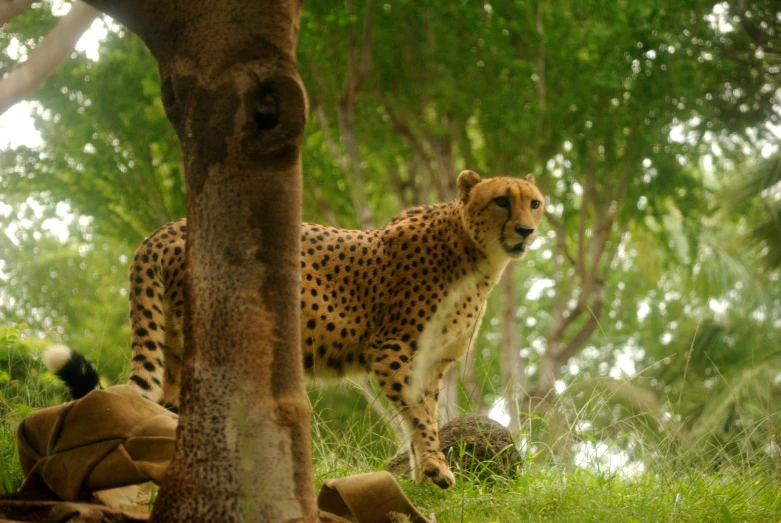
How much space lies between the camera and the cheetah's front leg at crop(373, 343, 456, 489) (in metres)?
4.02

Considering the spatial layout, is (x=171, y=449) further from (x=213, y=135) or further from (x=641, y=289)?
(x=641, y=289)

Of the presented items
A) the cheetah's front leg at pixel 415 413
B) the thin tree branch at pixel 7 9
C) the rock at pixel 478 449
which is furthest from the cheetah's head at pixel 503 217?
the thin tree branch at pixel 7 9

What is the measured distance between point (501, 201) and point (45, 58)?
2.44 meters

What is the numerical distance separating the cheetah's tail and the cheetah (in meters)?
0.82

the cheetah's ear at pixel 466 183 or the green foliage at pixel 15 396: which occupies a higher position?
the cheetah's ear at pixel 466 183

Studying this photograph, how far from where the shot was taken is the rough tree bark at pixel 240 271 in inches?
98.7

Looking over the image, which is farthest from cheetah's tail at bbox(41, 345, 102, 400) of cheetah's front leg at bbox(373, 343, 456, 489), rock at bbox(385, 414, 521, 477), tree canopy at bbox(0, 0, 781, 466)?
tree canopy at bbox(0, 0, 781, 466)

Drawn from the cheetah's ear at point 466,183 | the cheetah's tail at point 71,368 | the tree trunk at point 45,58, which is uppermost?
the tree trunk at point 45,58

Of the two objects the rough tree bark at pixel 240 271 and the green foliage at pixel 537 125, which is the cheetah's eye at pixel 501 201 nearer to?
the rough tree bark at pixel 240 271

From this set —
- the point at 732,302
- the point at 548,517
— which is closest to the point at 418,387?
the point at 548,517

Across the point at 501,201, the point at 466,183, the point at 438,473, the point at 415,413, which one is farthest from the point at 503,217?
the point at 438,473

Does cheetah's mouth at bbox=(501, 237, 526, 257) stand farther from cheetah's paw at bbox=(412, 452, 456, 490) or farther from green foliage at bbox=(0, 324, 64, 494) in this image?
green foliage at bbox=(0, 324, 64, 494)

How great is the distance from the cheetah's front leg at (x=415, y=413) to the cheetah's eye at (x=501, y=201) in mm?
969

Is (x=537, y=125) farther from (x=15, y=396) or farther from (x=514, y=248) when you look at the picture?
(x=15, y=396)
